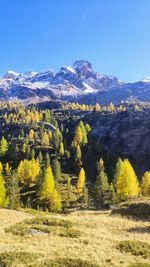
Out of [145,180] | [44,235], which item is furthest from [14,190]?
[44,235]

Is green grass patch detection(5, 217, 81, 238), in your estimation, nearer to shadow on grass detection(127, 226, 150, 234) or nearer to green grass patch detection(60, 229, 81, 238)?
green grass patch detection(60, 229, 81, 238)

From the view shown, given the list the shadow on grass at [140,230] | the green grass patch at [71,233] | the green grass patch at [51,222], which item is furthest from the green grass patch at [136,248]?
the green grass patch at [51,222]

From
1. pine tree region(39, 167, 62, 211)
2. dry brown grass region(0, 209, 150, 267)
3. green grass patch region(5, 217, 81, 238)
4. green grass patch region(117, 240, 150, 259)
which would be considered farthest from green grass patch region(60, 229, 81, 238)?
pine tree region(39, 167, 62, 211)

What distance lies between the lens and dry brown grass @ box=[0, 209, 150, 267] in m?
27.6

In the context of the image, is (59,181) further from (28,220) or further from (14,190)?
(28,220)

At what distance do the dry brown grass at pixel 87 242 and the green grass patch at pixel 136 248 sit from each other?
0.72m

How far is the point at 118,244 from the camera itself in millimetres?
32312

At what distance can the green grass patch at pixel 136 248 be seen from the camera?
30.2m

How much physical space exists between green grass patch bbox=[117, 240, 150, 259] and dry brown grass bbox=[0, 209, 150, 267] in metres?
0.72

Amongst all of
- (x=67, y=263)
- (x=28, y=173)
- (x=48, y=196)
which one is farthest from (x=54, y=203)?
(x=67, y=263)

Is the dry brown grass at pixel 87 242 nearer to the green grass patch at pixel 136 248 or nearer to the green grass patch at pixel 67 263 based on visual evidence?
the green grass patch at pixel 136 248

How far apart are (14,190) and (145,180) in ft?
158

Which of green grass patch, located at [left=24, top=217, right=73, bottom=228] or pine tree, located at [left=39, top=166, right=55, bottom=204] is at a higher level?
green grass patch, located at [left=24, top=217, right=73, bottom=228]

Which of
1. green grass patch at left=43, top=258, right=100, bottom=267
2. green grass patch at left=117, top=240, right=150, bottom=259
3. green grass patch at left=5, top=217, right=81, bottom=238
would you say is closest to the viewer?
green grass patch at left=43, top=258, right=100, bottom=267
